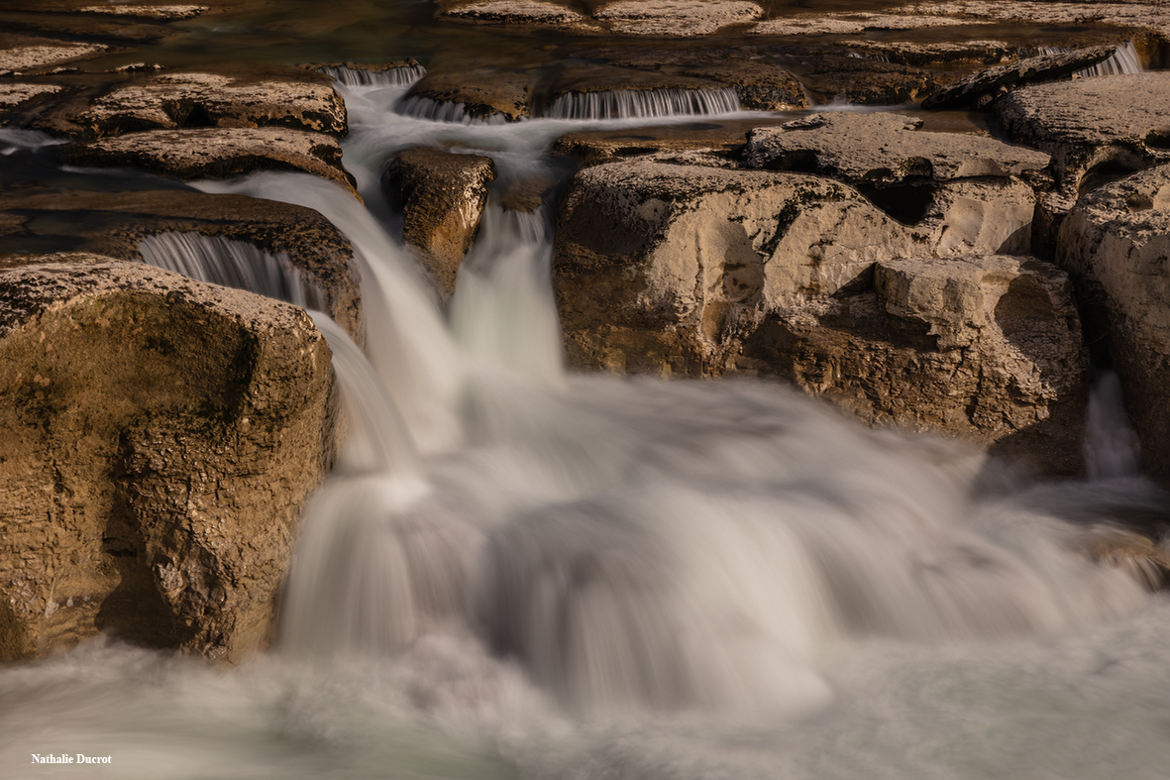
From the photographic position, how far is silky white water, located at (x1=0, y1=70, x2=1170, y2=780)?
281 centimetres

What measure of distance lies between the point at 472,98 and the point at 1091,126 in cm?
413

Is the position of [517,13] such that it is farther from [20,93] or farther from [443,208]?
[443,208]

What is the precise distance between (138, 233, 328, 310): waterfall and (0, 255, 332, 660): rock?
3.06 ft

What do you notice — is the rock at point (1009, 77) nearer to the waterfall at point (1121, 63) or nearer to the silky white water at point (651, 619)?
the waterfall at point (1121, 63)

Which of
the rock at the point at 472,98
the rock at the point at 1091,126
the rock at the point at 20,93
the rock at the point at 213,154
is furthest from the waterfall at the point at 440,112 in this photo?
the rock at the point at 1091,126

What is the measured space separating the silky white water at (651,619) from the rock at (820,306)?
7.6 inches

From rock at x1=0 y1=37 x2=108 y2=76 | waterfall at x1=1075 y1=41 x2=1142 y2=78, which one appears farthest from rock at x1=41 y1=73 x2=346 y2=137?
waterfall at x1=1075 y1=41 x2=1142 y2=78

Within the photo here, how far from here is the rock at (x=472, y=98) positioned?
7168 millimetres

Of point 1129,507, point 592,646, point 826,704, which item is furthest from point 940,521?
point 592,646

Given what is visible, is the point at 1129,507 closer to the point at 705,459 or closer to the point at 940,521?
the point at 940,521

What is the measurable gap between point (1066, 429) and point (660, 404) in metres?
1.79

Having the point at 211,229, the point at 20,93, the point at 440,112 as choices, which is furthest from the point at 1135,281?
the point at 20,93

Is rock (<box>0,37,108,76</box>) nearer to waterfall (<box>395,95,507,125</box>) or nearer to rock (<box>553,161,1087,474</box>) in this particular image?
waterfall (<box>395,95,507,125</box>)

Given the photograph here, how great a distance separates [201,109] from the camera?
6.11 m
